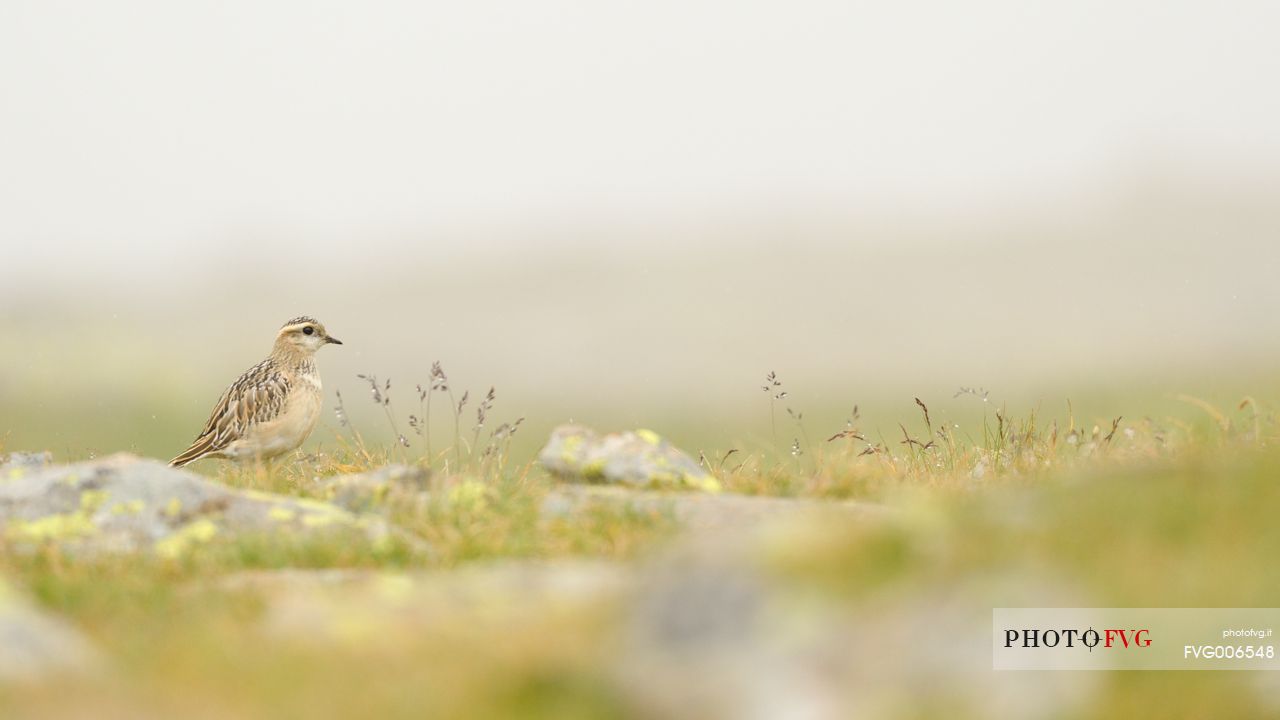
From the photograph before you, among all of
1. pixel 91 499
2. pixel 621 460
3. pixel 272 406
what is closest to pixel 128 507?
pixel 91 499

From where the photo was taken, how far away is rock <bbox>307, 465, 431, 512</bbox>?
36.2 feet

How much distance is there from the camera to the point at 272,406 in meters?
15.0

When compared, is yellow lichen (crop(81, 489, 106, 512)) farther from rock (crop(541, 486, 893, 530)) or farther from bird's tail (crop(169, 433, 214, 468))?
bird's tail (crop(169, 433, 214, 468))

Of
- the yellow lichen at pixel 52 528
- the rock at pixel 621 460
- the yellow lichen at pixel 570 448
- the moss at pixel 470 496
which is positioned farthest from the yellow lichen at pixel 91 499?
the yellow lichen at pixel 570 448

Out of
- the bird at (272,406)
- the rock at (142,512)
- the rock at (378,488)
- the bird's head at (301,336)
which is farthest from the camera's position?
Result: the bird's head at (301,336)

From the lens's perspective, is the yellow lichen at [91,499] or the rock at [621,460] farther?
the rock at [621,460]

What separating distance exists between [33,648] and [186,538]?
3.29 metres

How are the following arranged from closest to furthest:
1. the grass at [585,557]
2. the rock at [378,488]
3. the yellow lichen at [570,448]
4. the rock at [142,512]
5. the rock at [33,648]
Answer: the grass at [585,557] → the rock at [33,648] → the rock at [142,512] → the rock at [378,488] → the yellow lichen at [570,448]

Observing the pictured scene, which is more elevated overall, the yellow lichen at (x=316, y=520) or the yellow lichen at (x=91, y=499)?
the yellow lichen at (x=91, y=499)

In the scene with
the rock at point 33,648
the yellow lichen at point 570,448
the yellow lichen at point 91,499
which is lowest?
the rock at point 33,648

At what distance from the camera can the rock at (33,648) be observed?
20.7ft

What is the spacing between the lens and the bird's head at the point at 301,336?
15891 mm

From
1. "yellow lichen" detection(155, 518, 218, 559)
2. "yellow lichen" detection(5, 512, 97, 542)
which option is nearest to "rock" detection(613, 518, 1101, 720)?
"yellow lichen" detection(155, 518, 218, 559)

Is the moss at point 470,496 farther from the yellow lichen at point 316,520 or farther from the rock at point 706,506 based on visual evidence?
the yellow lichen at point 316,520
